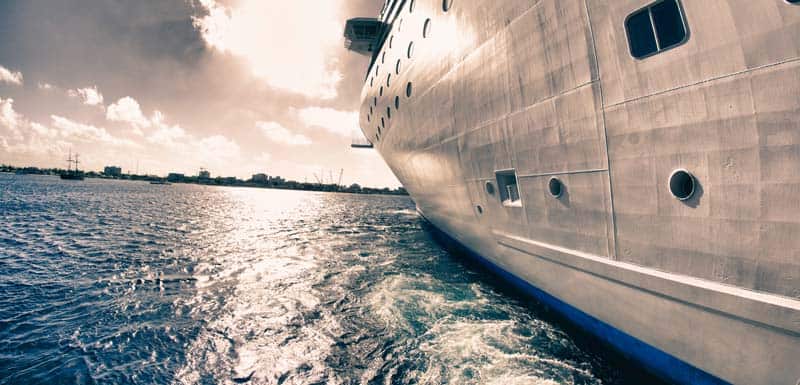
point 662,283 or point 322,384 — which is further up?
point 662,283

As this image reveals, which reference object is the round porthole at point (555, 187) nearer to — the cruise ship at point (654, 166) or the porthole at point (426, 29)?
the cruise ship at point (654, 166)

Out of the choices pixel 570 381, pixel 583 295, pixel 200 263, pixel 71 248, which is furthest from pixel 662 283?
pixel 71 248

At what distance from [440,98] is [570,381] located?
747 cm

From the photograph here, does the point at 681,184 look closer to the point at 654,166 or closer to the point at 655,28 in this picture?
the point at 654,166

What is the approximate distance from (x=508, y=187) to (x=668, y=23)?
13.3 feet

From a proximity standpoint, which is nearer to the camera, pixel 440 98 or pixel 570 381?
pixel 570 381

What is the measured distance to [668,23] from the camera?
148 inches

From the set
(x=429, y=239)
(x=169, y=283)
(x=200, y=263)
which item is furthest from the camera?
(x=429, y=239)

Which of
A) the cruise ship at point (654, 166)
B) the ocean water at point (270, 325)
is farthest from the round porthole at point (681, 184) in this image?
the ocean water at point (270, 325)

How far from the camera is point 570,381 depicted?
496 centimetres

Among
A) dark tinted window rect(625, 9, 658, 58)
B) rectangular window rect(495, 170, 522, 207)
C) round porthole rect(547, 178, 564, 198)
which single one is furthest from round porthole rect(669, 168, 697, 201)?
rectangular window rect(495, 170, 522, 207)

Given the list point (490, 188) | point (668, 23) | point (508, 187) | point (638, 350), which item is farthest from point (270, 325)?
point (668, 23)

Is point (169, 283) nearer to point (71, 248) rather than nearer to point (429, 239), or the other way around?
point (71, 248)

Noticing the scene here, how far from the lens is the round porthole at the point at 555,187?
17.7ft
